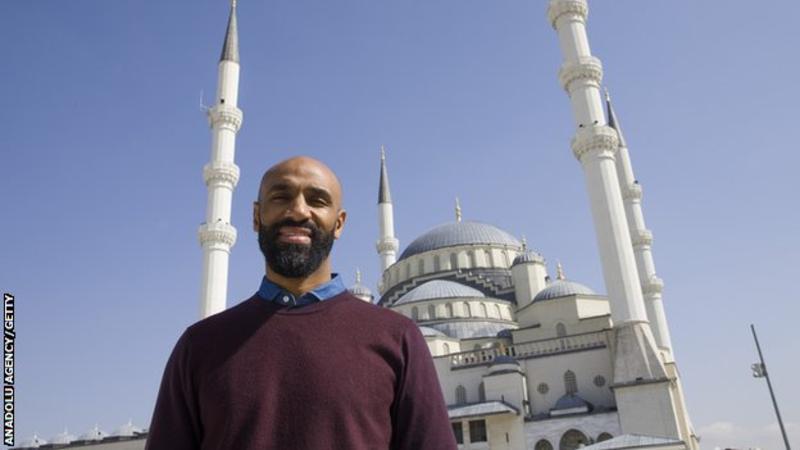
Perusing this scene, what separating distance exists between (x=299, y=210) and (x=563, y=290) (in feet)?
91.3

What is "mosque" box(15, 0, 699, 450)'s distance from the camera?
2195 centimetres

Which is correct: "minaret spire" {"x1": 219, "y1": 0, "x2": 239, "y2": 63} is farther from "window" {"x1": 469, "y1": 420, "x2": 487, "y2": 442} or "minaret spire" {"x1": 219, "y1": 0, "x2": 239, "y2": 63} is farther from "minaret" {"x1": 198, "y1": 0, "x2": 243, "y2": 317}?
"window" {"x1": 469, "y1": 420, "x2": 487, "y2": 442}

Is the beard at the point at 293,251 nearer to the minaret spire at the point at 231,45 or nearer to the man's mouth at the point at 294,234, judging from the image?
the man's mouth at the point at 294,234

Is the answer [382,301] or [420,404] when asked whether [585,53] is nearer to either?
[382,301]

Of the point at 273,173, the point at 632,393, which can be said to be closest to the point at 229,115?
the point at 632,393

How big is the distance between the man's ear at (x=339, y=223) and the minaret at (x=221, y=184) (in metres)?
22.9

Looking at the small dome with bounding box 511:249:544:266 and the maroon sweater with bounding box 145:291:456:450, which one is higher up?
the small dome with bounding box 511:249:544:266

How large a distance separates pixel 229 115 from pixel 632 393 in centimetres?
1944

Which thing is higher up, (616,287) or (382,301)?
(382,301)

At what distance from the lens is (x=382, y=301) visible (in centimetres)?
3900

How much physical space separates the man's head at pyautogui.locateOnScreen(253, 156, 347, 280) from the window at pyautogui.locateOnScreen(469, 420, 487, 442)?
77.2 feet

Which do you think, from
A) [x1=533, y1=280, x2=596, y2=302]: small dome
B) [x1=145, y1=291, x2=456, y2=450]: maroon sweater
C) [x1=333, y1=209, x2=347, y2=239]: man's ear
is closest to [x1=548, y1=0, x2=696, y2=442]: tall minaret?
[x1=533, y1=280, x2=596, y2=302]: small dome

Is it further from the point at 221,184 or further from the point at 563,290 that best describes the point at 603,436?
the point at 221,184

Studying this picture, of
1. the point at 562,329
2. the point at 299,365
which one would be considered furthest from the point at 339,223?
the point at 562,329
